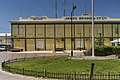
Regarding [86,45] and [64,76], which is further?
[86,45]

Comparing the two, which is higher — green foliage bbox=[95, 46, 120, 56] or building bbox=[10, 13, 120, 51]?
building bbox=[10, 13, 120, 51]

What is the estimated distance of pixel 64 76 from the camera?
21766mm

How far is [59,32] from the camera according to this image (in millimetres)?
92188

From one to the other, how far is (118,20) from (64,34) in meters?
17.0

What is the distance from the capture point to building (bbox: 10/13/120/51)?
91.2 metres

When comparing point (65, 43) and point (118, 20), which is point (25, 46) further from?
point (118, 20)

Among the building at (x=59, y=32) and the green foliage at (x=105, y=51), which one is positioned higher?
the building at (x=59, y=32)

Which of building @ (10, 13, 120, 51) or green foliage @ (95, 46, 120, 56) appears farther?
building @ (10, 13, 120, 51)

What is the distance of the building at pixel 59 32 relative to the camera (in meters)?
91.2

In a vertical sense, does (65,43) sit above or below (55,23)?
below

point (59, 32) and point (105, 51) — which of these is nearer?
point (105, 51)

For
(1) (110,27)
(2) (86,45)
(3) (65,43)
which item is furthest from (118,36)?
(3) (65,43)

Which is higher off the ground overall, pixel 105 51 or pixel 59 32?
pixel 59 32

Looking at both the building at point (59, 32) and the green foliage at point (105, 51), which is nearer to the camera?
the green foliage at point (105, 51)
